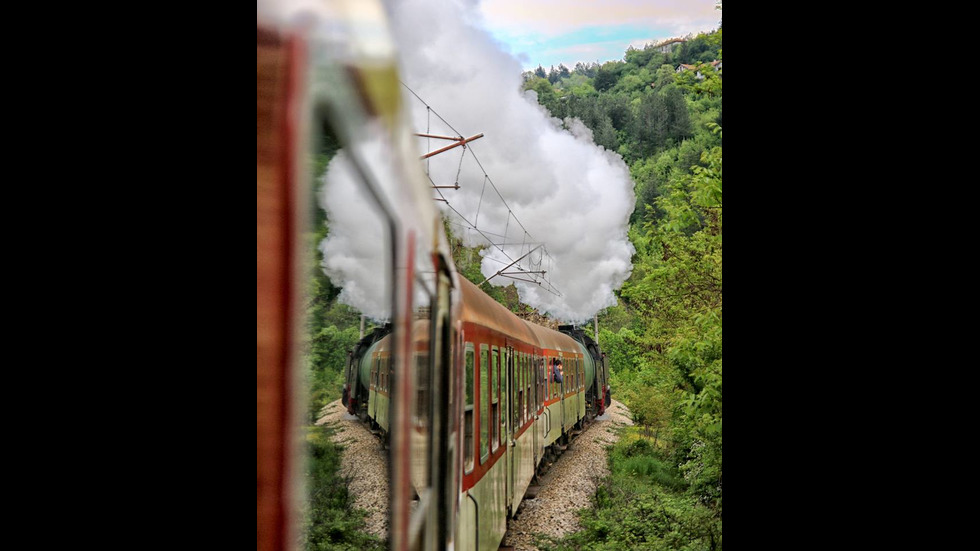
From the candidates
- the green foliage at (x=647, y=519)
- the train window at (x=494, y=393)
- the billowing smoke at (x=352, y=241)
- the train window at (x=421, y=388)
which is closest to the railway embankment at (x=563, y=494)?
the green foliage at (x=647, y=519)

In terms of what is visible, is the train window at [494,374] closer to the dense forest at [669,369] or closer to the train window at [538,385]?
the dense forest at [669,369]

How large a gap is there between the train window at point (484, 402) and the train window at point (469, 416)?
17.4 inches

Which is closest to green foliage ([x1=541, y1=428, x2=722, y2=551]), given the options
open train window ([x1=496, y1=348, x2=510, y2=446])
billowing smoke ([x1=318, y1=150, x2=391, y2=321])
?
open train window ([x1=496, y1=348, x2=510, y2=446])

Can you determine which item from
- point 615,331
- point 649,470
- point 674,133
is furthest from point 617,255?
point 649,470

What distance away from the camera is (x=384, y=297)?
1.82 m

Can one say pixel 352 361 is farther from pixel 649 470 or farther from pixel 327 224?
pixel 649 470

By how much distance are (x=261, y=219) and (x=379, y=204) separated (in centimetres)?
72

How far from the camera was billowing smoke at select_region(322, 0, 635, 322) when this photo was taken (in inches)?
1372

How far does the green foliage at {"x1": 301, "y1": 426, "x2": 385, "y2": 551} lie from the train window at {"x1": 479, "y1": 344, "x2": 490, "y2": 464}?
388cm

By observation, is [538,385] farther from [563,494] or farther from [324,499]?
[324,499]

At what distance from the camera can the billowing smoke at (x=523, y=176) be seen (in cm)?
3484

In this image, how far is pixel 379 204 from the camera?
1.74 meters

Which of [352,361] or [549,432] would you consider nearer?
[352,361]

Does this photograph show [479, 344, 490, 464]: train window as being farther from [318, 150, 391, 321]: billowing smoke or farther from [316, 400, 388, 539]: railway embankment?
[318, 150, 391, 321]: billowing smoke
